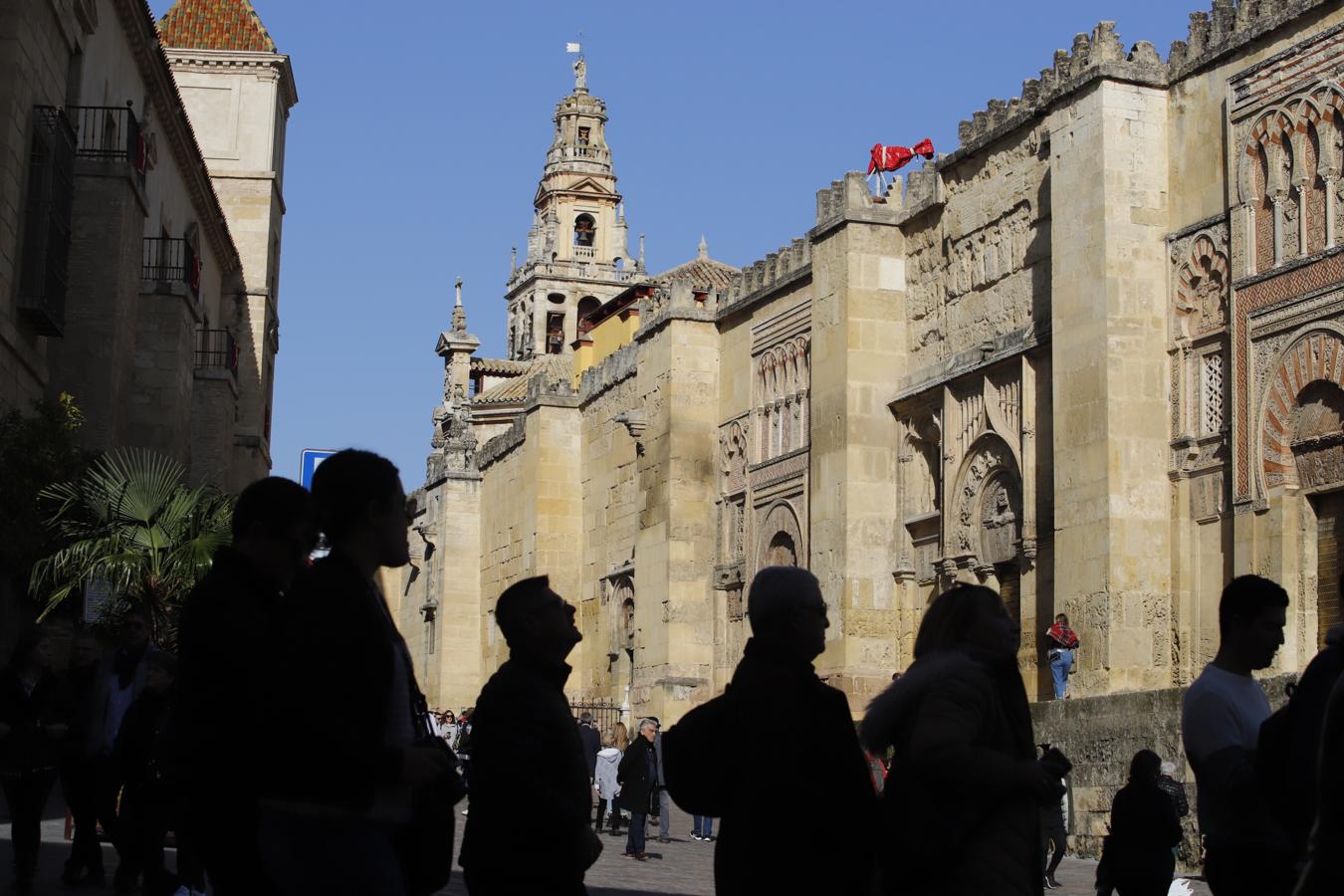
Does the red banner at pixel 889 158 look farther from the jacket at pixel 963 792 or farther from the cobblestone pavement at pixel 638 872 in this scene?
the jacket at pixel 963 792

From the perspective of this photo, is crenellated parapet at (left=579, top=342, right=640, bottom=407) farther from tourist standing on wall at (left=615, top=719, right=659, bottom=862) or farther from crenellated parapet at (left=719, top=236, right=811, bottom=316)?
tourist standing on wall at (left=615, top=719, right=659, bottom=862)

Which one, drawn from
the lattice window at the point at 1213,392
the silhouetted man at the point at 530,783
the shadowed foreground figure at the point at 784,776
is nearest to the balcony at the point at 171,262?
the lattice window at the point at 1213,392

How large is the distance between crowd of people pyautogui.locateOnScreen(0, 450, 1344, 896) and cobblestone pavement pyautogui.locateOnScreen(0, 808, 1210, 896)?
22.0 feet

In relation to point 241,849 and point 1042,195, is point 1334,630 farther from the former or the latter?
point 1042,195

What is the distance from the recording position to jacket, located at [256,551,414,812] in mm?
4426

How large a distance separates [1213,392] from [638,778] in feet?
25.9

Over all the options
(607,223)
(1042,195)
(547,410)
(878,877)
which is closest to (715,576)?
(547,410)

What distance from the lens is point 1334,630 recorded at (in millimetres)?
5555

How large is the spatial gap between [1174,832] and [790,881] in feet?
12.2

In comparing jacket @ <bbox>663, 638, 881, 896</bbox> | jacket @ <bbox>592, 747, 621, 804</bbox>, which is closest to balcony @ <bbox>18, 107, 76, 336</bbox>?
jacket @ <bbox>592, 747, 621, 804</bbox>

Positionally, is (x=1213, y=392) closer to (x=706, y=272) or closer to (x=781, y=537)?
(x=781, y=537)

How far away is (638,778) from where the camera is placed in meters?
20.2

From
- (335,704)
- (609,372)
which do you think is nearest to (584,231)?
(609,372)

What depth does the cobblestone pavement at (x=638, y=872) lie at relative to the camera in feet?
43.5
